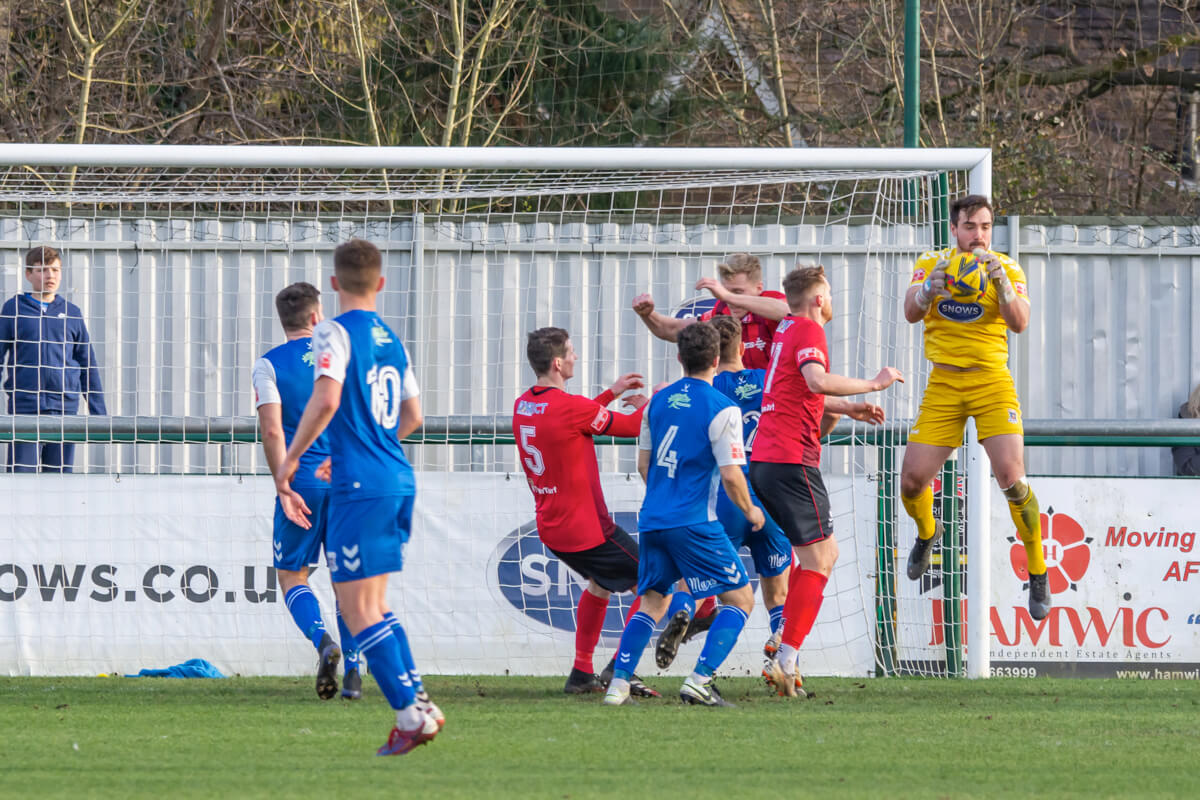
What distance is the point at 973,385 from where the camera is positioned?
7055 mm

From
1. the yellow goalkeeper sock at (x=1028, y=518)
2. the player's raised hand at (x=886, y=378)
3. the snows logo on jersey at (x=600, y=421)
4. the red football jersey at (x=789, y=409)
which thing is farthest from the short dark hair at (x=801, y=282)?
the yellow goalkeeper sock at (x=1028, y=518)

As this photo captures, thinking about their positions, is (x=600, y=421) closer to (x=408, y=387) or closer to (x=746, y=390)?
(x=746, y=390)

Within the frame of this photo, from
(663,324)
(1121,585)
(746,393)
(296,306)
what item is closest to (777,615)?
(746,393)

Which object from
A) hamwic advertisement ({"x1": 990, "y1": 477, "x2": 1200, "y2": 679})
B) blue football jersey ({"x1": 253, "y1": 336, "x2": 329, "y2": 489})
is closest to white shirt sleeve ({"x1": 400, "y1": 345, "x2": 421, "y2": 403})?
blue football jersey ({"x1": 253, "y1": 336, "x2": 329, "y2": 489})

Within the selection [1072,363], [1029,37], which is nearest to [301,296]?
[1072,363]

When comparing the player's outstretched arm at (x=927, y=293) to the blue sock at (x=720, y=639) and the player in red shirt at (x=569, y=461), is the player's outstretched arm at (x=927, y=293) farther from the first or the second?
the blue sock at (x=720, y=639)

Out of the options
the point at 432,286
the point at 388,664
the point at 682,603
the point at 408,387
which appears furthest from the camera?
the point at 432,286

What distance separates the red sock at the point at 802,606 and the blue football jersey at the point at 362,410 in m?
2.50

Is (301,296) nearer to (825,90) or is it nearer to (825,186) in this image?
(825,186)

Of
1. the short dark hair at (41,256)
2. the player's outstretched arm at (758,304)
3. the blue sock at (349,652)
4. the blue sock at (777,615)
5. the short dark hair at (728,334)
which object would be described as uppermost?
the short dark hair at (41,256)

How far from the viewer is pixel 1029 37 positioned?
17469mm

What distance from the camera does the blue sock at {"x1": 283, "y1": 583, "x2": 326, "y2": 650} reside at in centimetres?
659

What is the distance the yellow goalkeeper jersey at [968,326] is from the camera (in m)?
7.00

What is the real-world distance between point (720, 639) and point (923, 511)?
163cm
